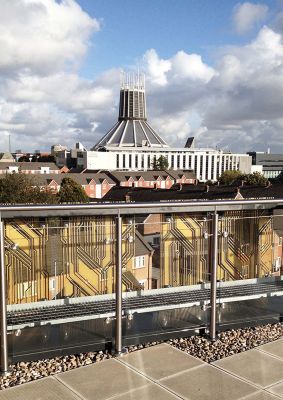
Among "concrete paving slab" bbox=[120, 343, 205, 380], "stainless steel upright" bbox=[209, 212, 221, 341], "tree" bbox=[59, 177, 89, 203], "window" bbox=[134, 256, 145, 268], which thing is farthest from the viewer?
"tree" bbox=[59, 177, 89, 203]

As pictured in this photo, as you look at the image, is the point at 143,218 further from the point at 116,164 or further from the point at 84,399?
the point at 116,164

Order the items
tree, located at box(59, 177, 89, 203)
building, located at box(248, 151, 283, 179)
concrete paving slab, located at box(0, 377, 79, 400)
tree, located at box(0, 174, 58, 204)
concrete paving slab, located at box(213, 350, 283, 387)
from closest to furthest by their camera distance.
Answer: concrete paving slab, located at box(0, 377, 79, 400)
concrete paving slab, located at box(213, 350, 283, 387)
tree, located at box(0, 174, 58, 204)
tree, located at box(59, 177, 89, 203)
building, located at box(248, 151, 283, 179)

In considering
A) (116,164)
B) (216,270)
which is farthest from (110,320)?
(116,164)

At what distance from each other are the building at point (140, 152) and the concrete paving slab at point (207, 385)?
363ft

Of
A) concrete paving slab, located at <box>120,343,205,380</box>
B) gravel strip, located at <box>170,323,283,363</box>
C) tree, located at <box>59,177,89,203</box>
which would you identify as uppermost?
concrete paving slab, located at <box>120,343,205,380</box>

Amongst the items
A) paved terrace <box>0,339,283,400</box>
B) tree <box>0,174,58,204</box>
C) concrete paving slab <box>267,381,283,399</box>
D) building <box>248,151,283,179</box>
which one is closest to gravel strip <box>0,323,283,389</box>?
paved terrace <box>0,339,283,400</box>

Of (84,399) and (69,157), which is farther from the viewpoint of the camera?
(69,157)

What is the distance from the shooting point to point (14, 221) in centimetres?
319

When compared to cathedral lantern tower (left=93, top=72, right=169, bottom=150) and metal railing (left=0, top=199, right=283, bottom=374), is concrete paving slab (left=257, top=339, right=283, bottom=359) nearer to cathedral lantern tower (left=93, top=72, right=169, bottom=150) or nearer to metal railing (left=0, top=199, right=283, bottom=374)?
metal railing (left=0, top=199, right=283, bottom=374)

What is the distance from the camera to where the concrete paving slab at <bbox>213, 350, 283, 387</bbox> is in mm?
3049

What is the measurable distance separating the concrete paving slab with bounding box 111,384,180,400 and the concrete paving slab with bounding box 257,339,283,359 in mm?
1108

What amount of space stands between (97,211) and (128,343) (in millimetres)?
1173

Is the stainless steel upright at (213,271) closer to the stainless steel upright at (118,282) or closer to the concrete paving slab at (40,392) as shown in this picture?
the stainless steel upright at (118,282)

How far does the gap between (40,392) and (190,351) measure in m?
1.31
